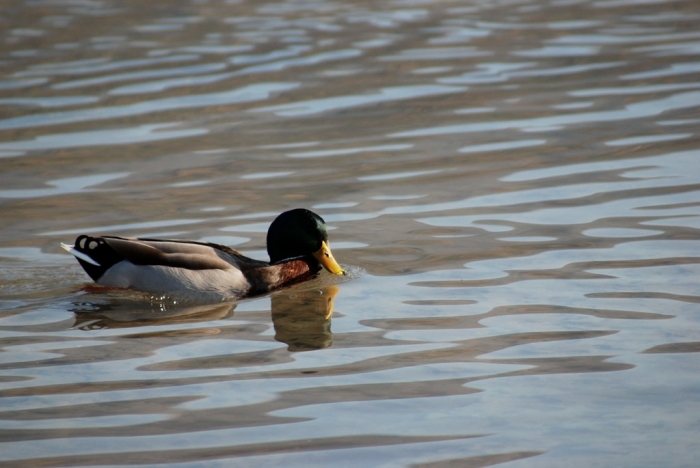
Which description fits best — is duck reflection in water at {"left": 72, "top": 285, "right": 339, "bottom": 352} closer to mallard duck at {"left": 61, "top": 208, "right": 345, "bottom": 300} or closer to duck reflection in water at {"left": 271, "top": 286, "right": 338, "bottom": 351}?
duck reflection in water at {"left": 271, "top": 286, "right": 338, "bottom": 351}

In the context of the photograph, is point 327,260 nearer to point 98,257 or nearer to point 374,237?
point 374,237

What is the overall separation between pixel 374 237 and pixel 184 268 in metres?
1.71

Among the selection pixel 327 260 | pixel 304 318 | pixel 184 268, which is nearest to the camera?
pixel 304 318

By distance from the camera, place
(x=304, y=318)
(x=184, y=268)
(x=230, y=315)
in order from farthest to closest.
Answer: (x=184, y=268) < (x=230, y=315) < (x=304, y=318)

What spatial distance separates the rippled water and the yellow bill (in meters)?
0.15

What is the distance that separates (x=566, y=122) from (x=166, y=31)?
892 cm

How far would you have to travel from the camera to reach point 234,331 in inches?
283

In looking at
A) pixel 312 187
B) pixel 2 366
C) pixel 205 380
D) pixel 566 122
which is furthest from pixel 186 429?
pixel 566 122

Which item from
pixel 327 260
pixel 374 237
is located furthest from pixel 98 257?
pixel 374 237

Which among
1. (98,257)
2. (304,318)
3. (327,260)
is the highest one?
(98,257)

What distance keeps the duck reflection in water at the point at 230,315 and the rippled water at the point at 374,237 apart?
27 millimetres

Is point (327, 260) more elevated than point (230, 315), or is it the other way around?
point (327, 260)

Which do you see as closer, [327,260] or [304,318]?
[304,318]

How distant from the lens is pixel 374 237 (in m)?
9.19
